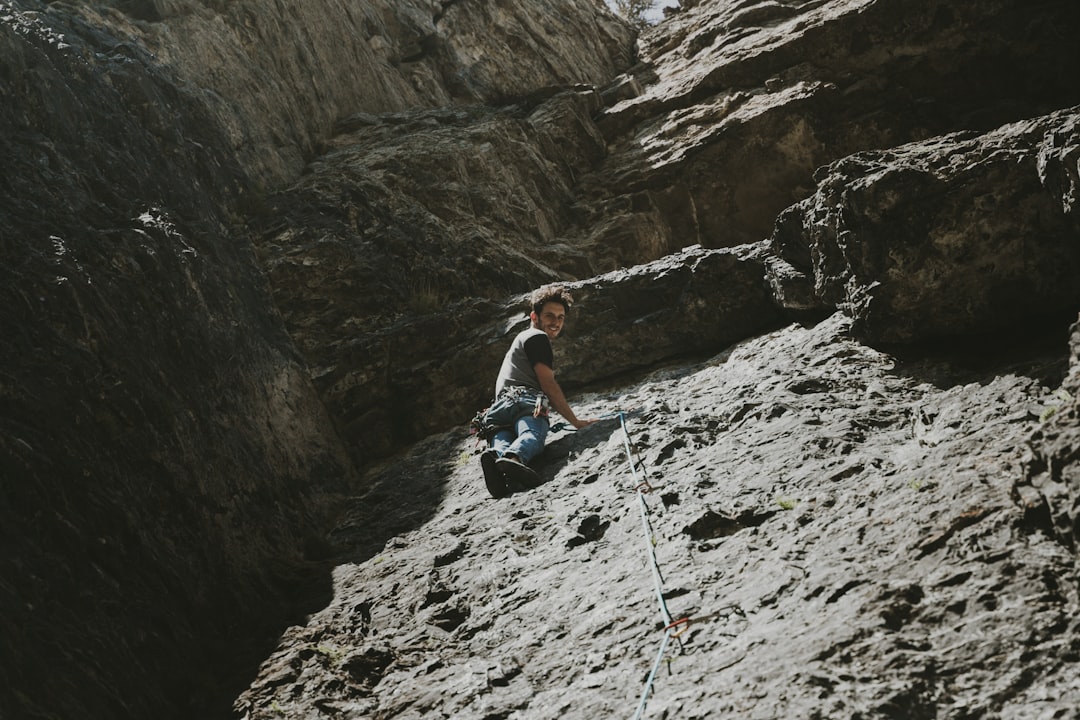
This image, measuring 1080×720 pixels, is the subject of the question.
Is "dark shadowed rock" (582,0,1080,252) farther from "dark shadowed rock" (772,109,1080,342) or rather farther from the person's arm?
"dark shadowed rock" (772,109,1080,342)

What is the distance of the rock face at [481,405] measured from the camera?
4.05 metres

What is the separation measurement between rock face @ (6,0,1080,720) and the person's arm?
22 centimetres

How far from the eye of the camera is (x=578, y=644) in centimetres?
479

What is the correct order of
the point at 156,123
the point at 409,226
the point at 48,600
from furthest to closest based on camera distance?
the point at 409,226
the point at 156,123
the point at 48,600

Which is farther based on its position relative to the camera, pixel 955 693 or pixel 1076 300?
pixel 1076 300

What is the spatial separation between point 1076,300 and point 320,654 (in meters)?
6.10

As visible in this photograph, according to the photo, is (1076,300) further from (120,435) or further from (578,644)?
(120,435)

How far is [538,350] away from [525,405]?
749 mm

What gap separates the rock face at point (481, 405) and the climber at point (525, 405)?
27cm

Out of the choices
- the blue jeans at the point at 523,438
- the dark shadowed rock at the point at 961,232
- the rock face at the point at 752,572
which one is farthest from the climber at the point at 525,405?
the dark shadowed rock at the point at 961,232

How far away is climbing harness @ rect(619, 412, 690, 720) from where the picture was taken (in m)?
4.07

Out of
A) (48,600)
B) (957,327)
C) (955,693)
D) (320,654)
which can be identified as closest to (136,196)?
(48,600)

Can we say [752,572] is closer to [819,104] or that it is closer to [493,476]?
[493,476]

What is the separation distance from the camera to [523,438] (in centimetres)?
805
